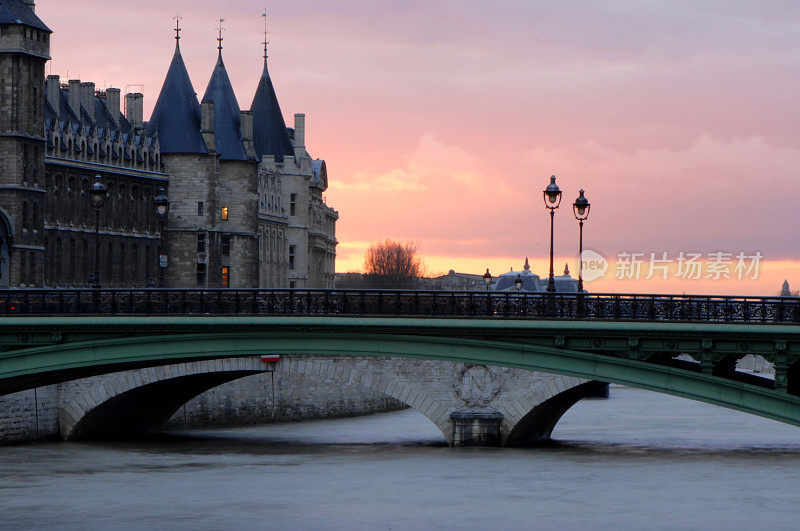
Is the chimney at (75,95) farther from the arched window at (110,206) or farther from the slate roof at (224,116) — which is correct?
the slate roof at (224,116)

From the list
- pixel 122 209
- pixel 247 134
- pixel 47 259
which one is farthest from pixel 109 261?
pixel 247 134

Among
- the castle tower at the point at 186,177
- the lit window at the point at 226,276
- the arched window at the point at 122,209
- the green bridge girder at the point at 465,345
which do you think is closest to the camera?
the green bridge girder at the point at 465,345

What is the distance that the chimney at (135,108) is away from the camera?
10006 centimetres

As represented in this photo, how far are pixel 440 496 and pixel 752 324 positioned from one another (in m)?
9.25

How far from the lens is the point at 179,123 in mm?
96875

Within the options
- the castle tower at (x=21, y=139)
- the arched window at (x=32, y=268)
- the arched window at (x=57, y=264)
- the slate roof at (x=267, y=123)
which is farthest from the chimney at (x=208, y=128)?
the arched window at (x=32, y=268)

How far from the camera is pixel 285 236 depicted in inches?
4648

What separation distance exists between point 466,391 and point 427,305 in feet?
33.6

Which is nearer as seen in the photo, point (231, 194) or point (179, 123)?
point (179, 123)

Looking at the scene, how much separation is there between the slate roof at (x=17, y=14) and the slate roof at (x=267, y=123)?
36.6 meters

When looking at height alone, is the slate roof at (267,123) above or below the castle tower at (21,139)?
above

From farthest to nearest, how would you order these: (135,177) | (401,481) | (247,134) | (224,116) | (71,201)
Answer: (247,134)
(224,116)
(135,177)
(71,201)
(401,481)

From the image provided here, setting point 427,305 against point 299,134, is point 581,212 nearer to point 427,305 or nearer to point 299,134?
point 427,305

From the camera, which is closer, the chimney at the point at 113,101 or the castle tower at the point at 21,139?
the castle tower at the point at 21,139
